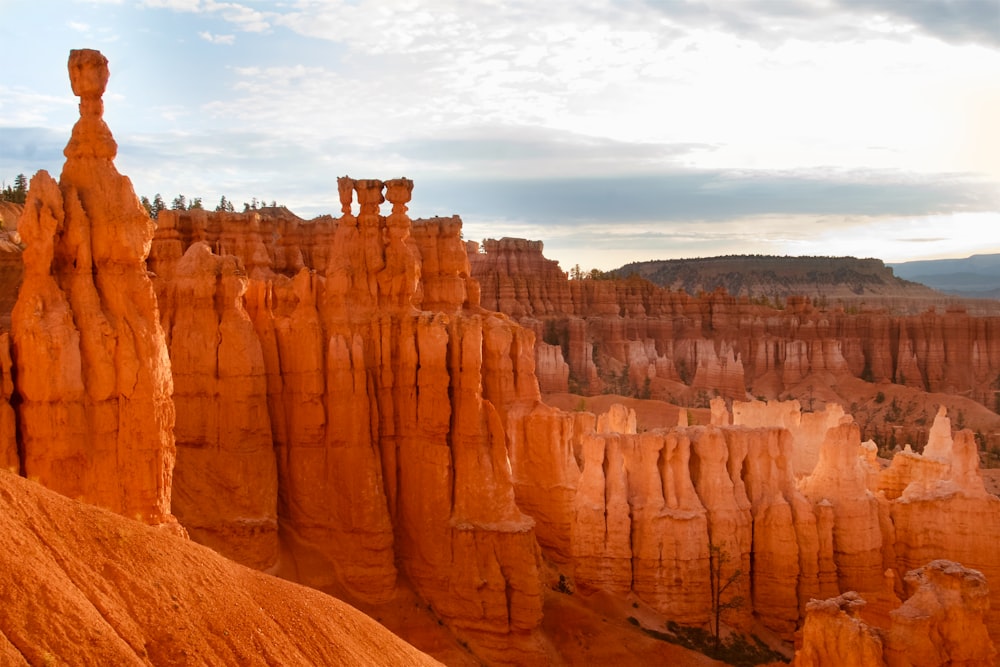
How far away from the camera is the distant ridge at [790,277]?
15800 centimetres

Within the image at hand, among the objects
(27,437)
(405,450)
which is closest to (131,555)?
(27,437)

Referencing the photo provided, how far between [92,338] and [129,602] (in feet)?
16.6

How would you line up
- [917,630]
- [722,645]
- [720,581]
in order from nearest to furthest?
[917,630], [722,645], [720,581]

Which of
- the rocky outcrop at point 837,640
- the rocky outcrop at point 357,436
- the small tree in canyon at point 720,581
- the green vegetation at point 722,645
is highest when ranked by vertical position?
the rocky outcrop at point 357,436

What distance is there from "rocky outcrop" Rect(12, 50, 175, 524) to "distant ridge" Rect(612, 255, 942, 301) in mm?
143249

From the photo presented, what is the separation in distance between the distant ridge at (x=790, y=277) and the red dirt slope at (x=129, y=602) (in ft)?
478

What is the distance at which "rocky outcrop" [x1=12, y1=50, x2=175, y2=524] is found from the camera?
1396cm

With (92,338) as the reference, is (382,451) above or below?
below

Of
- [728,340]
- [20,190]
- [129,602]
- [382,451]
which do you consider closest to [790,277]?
[728,340]

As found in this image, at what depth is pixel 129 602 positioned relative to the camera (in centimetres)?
1023

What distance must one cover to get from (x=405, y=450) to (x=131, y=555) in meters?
12.4

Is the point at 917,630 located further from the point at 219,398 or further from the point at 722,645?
the point at 219,398

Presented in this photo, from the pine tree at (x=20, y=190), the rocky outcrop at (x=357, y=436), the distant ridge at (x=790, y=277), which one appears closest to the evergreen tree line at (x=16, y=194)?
the pine tree at (x=20, y=190)

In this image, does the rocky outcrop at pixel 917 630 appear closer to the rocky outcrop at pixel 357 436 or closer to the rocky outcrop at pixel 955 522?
the rocky outcrop at pixel 357 436
